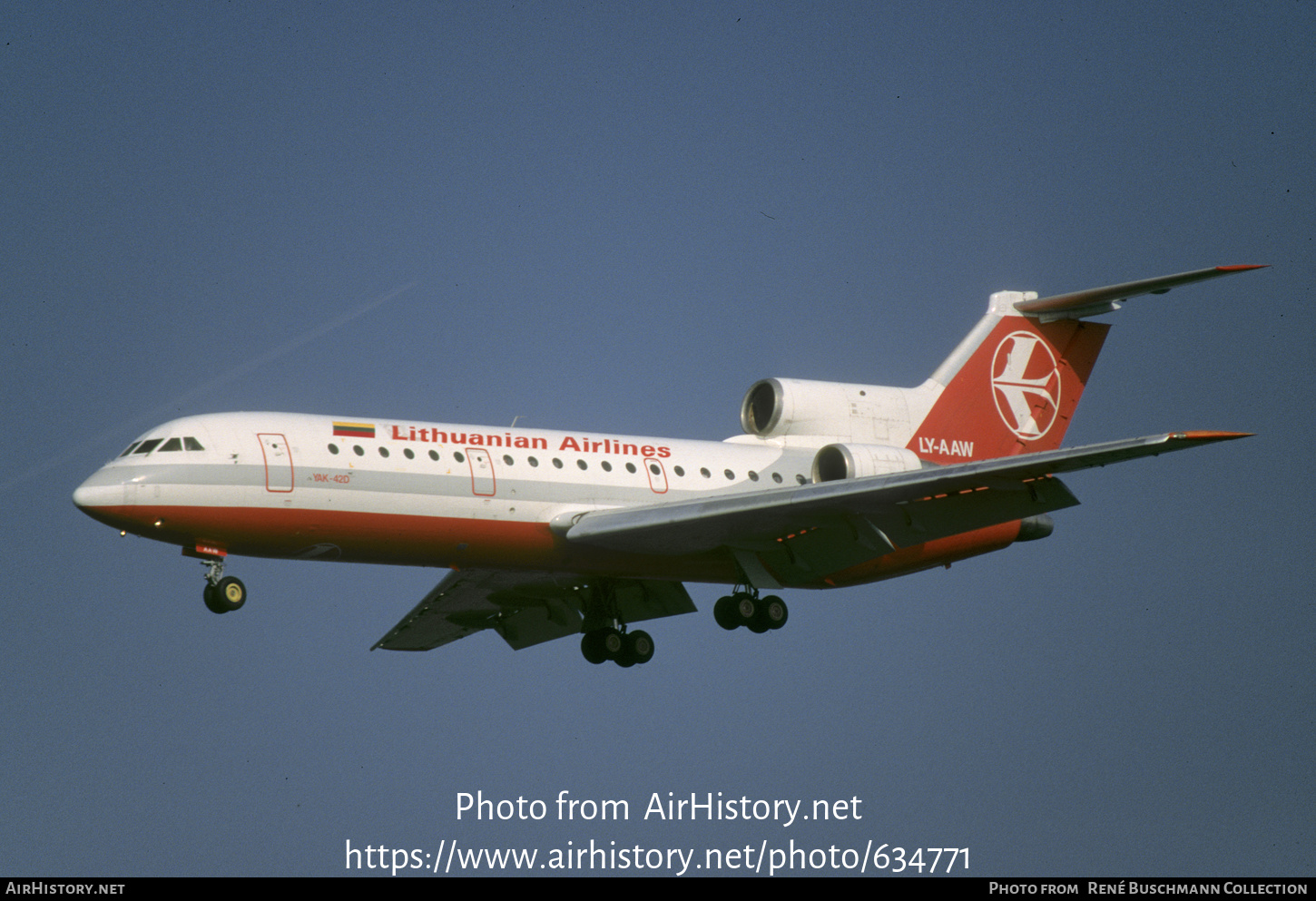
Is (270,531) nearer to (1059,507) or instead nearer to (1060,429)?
(1059,507)

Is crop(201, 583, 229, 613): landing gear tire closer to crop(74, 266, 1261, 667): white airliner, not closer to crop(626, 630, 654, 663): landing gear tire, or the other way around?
crop(74, 266, 1261, 667): white airliner

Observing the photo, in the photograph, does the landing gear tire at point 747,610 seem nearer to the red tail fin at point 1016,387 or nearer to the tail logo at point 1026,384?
the red tail fin at point 1016,387

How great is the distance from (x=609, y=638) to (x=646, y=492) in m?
4.21

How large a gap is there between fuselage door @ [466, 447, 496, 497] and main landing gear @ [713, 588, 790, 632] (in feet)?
19.0

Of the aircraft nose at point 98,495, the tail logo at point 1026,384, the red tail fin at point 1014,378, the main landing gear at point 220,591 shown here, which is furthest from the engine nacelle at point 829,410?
the aircraft nose at point 98,495

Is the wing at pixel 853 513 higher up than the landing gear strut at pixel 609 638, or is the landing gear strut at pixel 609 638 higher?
the wing at pixel 853 513

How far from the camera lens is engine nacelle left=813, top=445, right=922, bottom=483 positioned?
3309 cm

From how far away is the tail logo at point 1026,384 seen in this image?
1442 inches

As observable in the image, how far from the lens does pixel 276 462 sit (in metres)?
29.0

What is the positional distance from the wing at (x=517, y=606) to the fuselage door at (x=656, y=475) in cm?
281

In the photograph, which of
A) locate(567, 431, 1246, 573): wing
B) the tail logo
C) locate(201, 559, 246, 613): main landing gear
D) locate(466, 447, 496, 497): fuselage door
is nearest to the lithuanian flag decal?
locate(466, 447, 496, 497): fuselage door

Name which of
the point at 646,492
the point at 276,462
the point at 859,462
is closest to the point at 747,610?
the point at 646,492
